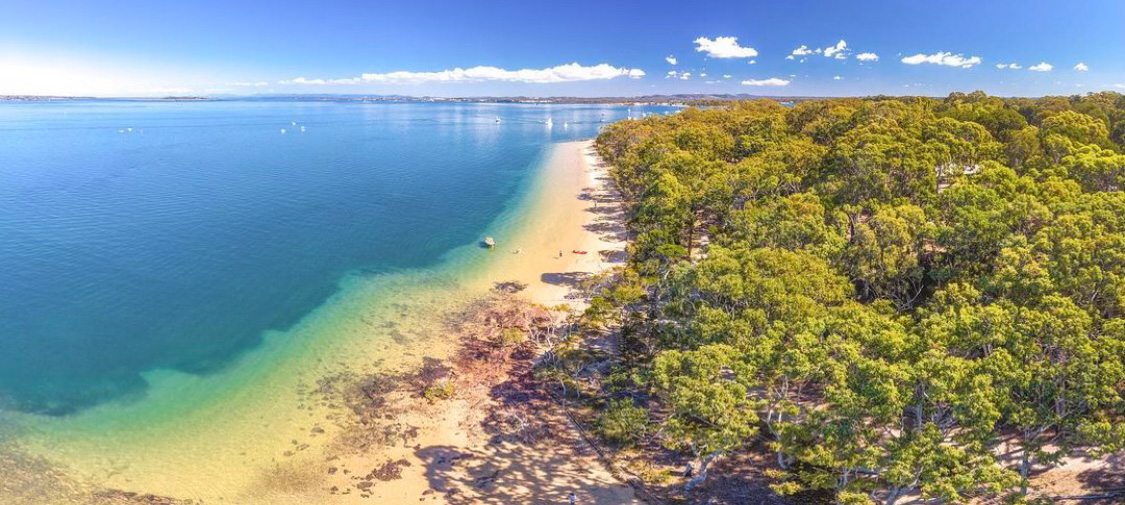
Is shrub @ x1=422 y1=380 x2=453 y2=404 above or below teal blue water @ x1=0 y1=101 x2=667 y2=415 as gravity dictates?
below

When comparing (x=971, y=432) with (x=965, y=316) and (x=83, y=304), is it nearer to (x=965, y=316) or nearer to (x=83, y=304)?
(x=965, y=316)

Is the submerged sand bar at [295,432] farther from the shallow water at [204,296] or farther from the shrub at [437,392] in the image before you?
Answer: the shrub at [437,392]

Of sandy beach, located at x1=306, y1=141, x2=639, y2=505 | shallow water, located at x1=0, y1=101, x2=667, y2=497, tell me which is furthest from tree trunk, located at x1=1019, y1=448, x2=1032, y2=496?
shallow water, located at x1=0, y1=101, x2=667, y2=497

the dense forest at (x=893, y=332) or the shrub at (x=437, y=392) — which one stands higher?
the dense forest at (x=893, y=332)

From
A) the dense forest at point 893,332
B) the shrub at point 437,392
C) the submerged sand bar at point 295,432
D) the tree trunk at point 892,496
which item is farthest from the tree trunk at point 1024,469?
the shrub at point 437,392

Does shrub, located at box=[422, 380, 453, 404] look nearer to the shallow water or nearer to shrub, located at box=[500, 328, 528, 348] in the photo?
the shallow water

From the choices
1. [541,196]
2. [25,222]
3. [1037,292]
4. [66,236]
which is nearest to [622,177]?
[541,196]
